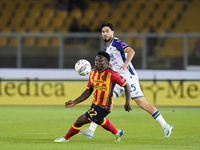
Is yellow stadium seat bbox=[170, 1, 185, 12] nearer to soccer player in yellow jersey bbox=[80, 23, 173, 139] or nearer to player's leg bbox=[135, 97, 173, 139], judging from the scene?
soccer player in yellow jersey bbox=[80, 23, 173, 139]

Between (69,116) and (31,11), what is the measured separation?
30.1 ft

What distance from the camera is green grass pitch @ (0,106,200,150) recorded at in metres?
6.70

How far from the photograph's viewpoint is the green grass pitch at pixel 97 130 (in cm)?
670

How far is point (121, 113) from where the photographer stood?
12.3 metres

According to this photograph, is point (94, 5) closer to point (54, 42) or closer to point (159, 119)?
point (54, 42)

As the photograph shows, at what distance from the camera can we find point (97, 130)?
8891 millimetres

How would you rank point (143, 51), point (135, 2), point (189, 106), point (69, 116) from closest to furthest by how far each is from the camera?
point (69, 116)
point (189, 106)
point (143, 51)
point (135, 2)

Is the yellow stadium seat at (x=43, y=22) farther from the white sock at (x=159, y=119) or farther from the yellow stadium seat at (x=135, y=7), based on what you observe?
the white sock at (x=159, y=119)

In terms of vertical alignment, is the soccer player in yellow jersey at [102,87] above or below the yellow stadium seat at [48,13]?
below

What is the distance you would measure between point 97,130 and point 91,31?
9103 mm

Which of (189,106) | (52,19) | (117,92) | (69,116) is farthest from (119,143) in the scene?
(52,19)

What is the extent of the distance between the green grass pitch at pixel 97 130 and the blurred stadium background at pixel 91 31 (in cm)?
238

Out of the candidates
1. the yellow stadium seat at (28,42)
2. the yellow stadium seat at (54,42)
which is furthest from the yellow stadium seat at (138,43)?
the yellow stadium seat at (28,42)

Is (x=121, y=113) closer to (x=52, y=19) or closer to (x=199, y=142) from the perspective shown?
(x=199, y=142)
